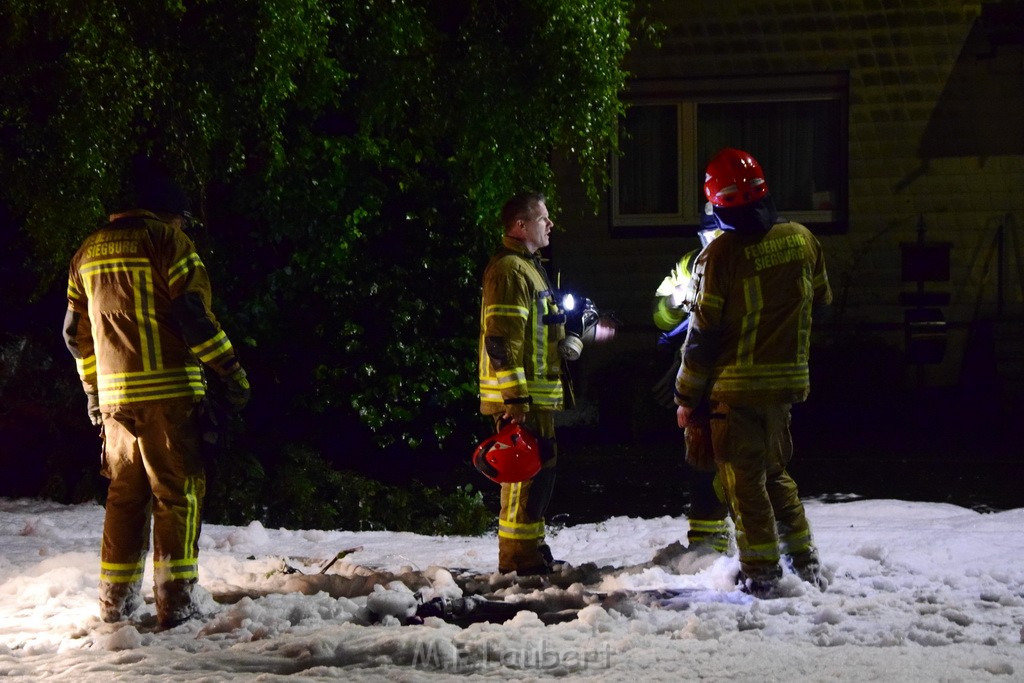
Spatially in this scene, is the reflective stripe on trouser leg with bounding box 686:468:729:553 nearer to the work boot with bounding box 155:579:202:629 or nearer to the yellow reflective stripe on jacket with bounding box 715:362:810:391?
the yellow reflective stripe on jacket with bounding box 715:362:810:391

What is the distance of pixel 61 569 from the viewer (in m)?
6.14

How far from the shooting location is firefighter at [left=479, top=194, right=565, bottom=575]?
5.96 m

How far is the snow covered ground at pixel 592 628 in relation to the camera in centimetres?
456

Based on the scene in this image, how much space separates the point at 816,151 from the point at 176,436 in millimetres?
9166

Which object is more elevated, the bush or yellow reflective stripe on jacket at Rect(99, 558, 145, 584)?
yellow reflective stripe on jacket at Rect(99, 558, 145, 584)

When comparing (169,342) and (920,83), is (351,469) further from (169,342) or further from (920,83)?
(920,83)

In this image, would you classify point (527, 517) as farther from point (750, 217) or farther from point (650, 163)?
point (650, 163)

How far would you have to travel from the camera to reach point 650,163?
12852mm

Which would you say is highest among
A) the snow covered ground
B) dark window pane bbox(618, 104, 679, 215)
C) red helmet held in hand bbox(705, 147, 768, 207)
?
dark window pane bbox(618, 104, 679, 215)

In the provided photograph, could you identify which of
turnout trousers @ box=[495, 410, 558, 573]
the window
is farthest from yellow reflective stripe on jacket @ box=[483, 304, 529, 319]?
the window

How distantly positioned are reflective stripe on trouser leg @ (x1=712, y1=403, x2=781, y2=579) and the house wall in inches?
263

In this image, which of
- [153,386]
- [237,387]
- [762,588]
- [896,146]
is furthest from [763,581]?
→ [896,146]

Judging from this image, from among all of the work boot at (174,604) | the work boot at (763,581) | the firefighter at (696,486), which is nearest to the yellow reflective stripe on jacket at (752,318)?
the firefighter at (696,486)

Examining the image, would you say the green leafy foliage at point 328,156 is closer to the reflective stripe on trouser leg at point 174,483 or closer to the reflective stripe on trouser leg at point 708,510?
the reflective stripe on trouser leg at point 174,483
